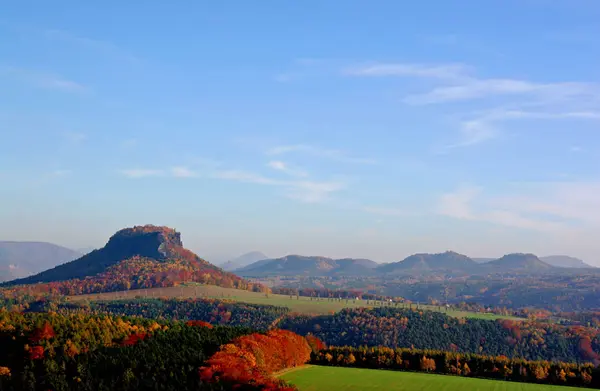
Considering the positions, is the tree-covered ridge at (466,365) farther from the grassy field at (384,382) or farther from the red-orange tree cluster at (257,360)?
the red-orange tree cluster at (257,360)

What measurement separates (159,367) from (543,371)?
8014cm

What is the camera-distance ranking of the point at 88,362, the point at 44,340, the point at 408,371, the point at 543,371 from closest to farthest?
the point at 88,362 < the point at 44,340 < the point at 543,371 < the point at 408,371

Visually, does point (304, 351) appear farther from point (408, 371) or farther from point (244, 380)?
point (244, 380)

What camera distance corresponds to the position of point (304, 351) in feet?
474

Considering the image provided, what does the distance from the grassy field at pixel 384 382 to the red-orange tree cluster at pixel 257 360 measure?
13.7 feet

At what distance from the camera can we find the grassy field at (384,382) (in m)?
112

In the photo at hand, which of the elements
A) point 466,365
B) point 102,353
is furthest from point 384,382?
point 102,353

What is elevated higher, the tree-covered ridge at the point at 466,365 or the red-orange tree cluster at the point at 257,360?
the red-orange tree cluster at the point at 257,360

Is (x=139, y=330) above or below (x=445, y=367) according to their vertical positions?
above

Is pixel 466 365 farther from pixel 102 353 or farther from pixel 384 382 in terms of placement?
pixel 102 353

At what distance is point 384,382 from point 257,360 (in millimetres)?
24226

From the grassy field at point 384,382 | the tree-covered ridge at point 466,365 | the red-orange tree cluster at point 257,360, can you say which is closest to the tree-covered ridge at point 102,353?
the red-orange tree cluster at point 257,360

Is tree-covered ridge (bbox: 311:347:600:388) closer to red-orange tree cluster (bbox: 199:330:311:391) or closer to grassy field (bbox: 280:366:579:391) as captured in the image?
grassy field (bbox: 280:366:579:391)

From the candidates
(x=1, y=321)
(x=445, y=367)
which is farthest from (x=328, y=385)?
(x=1, y=321)
